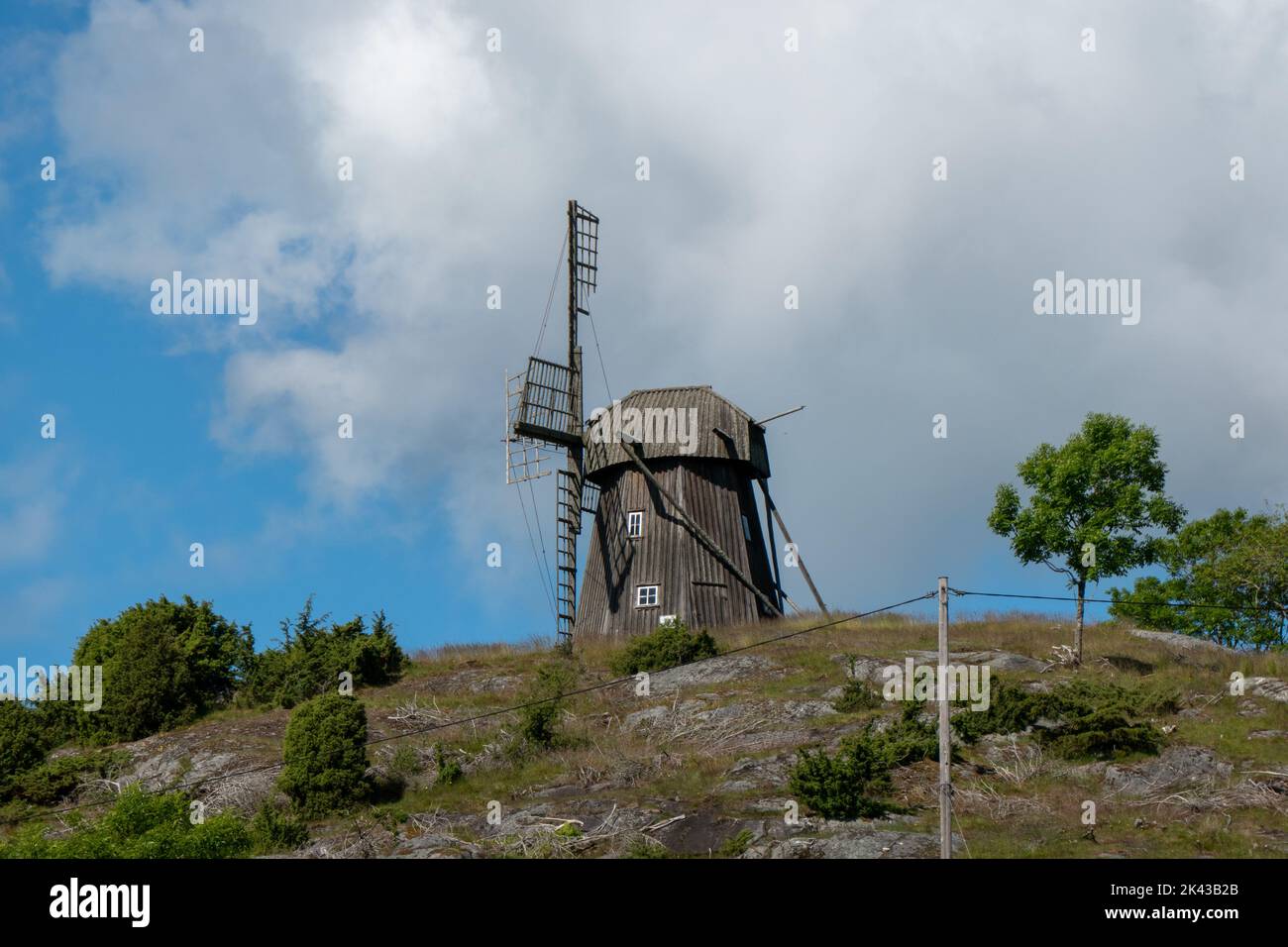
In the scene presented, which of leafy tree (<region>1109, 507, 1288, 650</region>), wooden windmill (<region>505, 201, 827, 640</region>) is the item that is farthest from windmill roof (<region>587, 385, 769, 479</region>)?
leafy tree (<region>1109, 507, 1288, 650</region>)

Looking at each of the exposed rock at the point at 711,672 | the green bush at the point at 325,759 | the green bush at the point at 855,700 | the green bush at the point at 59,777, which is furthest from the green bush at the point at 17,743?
the green bush at the point at 855,700

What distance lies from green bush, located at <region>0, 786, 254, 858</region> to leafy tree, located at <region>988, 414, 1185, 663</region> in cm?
2308

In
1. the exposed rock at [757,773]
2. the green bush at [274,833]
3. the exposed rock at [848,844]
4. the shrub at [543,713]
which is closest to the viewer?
the exposed rock at [848,844]

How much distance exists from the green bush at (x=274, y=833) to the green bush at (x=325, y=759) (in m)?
2.01

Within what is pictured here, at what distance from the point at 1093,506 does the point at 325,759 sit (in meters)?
22.5

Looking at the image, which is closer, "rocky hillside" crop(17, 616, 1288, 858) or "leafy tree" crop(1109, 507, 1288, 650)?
"rocky hillside" crop(17, 616, 1288, 858)

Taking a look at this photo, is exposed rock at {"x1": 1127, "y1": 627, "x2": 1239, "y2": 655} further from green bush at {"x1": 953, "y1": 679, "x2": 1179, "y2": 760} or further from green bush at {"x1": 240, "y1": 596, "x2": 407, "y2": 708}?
green bush at {"x1": 240, "y1": 596, "x2": 407, "y2": 708}

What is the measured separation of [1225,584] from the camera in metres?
52.4

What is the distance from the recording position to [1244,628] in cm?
5412

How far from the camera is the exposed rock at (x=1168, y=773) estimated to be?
91.0ft

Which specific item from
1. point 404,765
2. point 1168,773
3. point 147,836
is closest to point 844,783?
point 1168,773

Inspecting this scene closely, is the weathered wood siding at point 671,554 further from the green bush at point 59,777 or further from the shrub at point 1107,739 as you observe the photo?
the shrub at point 1107,739

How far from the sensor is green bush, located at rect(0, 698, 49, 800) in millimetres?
37156
